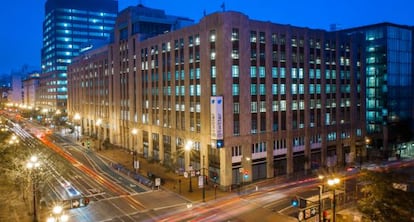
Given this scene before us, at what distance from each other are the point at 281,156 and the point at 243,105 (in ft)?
42.6

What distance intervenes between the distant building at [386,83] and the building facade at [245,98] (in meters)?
10.3

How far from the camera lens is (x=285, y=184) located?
61.0 metres

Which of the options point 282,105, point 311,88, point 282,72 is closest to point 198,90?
point 282,105

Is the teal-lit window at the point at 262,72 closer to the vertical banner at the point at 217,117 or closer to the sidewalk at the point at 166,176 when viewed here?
the vertical banner at the point at 217,117

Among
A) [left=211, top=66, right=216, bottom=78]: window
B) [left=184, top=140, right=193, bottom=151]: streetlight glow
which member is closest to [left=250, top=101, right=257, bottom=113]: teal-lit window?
[left=211, top=66, right=216, bottom=78]: window

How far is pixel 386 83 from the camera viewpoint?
3649 inches

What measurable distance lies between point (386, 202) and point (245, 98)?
1416 inches

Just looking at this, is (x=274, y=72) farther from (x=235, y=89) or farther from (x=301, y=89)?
(x=235, y=89)

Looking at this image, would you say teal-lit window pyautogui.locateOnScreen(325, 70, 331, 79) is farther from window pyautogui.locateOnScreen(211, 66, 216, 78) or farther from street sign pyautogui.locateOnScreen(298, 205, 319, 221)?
street sign pyautogui.locateOnScreen(298, 205, 319, 221)

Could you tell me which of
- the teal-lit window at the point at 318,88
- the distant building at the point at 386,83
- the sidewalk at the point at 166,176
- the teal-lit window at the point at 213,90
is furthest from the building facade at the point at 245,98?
the distant building at the point at 386,83

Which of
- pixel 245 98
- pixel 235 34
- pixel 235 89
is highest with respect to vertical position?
pixel 235 34

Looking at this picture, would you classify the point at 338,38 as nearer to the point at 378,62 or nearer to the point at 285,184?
the point at 378,62

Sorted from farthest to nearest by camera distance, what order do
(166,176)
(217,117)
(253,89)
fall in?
1. (166,176)
2. (253,89)
3. (217,117)

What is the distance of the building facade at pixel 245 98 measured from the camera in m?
61.6
